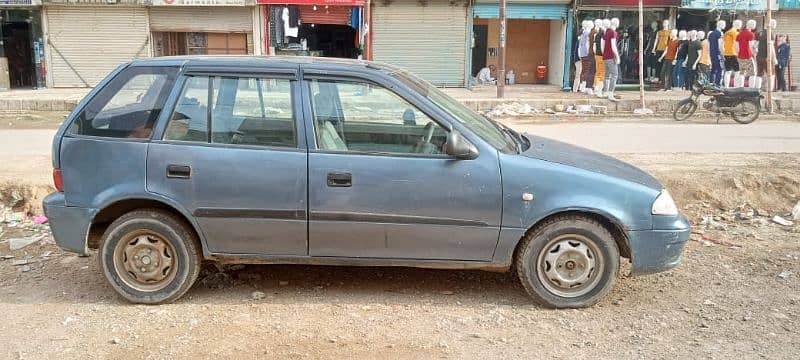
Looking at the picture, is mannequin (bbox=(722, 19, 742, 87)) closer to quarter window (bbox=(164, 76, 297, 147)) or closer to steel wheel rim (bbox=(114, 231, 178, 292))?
quarter window (bbox=(164, 76, 297, 147))

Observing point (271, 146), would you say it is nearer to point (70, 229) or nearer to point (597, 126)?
point (70, 229)

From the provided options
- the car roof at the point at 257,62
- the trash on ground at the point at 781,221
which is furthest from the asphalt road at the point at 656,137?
the car roof at the point at 257,62

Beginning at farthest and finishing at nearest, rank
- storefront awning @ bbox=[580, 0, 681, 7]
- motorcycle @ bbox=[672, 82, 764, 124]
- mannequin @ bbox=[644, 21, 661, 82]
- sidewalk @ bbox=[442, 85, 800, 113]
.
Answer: mannequin @ bbox=[644, 21, 661, 82], storefront awning @ bbox=[580, 0, 681, 7], sidewalk @ bbox=[442, 85, 800, 113], motorcycle @ bbox=[672, 82, 764, 124]

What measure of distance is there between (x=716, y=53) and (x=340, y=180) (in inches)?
673

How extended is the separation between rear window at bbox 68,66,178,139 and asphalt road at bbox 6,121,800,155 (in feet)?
21.2

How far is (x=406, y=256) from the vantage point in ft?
14.5

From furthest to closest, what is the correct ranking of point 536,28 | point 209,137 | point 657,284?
1. point 536,28
2. point 657,284
3. point 209,137

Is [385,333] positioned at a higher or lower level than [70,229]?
lower

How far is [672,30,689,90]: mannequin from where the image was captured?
19.3 metres

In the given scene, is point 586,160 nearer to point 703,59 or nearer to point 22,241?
point 22,241

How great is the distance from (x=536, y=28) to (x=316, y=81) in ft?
60.7

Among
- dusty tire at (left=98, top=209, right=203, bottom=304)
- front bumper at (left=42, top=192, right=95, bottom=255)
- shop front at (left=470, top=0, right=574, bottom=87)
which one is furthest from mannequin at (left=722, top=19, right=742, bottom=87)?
front bumper at (left=42, top=192, right=95, bottom=255)

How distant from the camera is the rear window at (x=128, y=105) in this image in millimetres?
4457

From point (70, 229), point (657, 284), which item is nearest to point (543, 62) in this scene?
point (657, 284)
